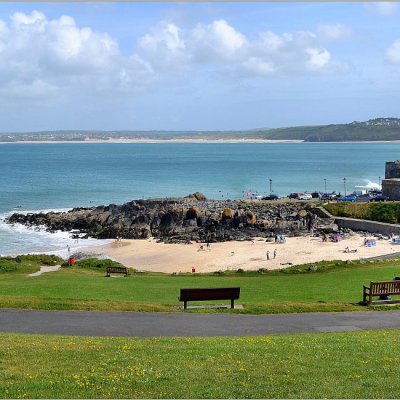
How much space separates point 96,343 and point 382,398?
6027 millimetres

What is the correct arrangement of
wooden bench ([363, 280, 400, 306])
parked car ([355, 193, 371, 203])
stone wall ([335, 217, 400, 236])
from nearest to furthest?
wooden bench ([363, 280, 400, 306]) → stone wall ([335, 217, 400, 236]) → parked car ([355, 193, 371, 203])

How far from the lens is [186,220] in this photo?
2367 inches

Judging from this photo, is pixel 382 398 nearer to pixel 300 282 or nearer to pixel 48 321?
pixel 48 321

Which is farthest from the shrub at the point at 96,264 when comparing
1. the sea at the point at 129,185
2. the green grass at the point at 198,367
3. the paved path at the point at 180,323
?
the green grass at the point at 198,367

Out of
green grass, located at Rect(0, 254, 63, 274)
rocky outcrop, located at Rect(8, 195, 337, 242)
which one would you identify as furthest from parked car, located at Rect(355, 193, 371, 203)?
green grass, located at Rect(0, 254, 63, 274)

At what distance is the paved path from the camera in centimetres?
1441

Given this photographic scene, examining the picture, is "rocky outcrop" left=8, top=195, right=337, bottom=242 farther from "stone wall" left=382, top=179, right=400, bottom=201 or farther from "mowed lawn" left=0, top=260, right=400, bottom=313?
"mowed lawn" left=0, top=260, right=400, bottom=313

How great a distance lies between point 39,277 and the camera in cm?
2652

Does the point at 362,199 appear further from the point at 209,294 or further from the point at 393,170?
the point at 209,294

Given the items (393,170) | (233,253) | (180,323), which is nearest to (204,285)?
(180,323)

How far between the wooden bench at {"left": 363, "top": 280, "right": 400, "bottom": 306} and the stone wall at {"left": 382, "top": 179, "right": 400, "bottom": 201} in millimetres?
45815

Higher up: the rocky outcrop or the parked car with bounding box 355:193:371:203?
the parked car with bounding box 355:193:371:203

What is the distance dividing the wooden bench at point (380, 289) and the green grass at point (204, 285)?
1.58ft

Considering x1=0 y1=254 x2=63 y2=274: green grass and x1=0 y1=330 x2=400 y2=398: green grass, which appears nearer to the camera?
x1=0 y1=330 x2=400 y2=398: green grass
